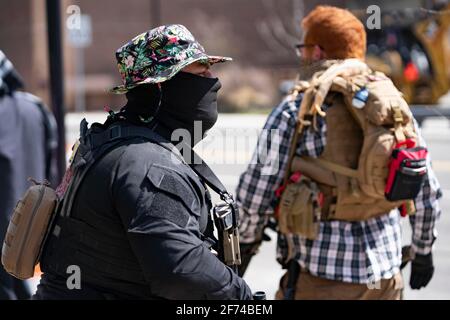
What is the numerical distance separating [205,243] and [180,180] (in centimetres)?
22

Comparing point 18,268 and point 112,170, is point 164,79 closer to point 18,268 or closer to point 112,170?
point 112,170

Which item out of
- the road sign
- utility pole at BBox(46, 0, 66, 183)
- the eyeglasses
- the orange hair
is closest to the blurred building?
the road sign

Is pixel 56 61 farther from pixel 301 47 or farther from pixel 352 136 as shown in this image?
pixel 352 136

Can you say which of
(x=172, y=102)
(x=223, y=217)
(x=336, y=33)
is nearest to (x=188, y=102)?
(x=172, y=102)

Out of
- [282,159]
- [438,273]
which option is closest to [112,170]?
[282,159]

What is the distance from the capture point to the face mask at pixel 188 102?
8.09 ft

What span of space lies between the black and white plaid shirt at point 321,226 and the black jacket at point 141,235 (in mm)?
1159

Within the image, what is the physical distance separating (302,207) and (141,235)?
1364mm

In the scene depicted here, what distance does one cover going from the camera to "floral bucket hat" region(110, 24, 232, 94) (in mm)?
2391

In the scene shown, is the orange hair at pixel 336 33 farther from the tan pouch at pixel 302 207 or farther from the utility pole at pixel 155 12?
the utility pole at pixel 155 12

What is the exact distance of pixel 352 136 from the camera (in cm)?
349

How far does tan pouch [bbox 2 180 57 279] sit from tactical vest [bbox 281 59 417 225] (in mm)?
1373

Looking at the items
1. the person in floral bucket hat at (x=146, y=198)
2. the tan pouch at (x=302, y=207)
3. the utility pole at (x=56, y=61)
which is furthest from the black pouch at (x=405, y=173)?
the utility pole at (x=56, y=61)

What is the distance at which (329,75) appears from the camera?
3469 millimetres
